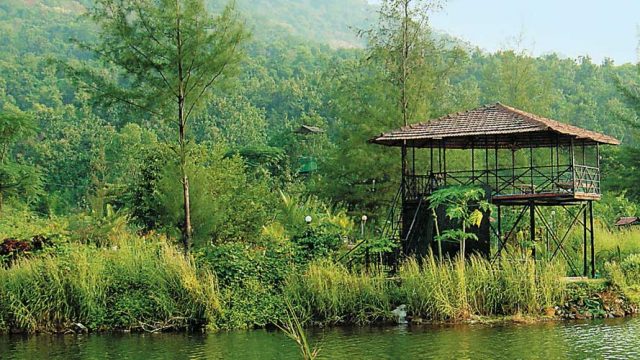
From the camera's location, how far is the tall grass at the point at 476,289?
645 inches

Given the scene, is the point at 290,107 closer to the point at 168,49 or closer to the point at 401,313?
the point at 168,49

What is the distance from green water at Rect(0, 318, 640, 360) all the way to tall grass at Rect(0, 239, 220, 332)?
62cm

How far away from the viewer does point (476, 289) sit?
16594mm

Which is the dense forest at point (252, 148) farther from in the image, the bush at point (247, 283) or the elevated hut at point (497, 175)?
the elevated hut at point (497, 175)

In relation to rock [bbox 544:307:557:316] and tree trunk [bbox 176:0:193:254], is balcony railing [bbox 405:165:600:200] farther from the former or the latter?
tree trunk [bbox 176:0:193:254]

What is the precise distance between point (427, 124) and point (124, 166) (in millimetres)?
28014

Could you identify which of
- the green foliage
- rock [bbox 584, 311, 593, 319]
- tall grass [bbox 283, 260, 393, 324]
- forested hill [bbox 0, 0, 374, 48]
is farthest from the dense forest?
forested hill [bbox 0, 0, 374, 48]

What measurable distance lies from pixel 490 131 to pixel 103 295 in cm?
887

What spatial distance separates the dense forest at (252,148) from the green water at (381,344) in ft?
6.70

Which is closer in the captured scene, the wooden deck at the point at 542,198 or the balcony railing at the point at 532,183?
the wooden deck at the point at 542,198

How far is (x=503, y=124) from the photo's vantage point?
19.4 metres

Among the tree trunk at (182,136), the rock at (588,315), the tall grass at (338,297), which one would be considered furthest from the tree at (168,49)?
the rock at (588,315)

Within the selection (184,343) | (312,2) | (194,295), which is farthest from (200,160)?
(312,2)

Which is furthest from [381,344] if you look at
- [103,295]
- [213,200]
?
[213,200]
